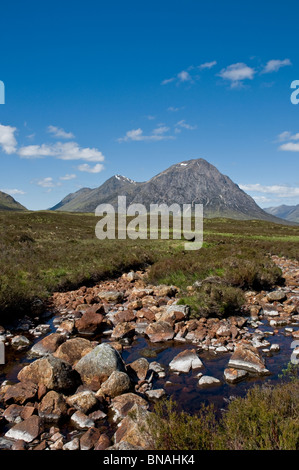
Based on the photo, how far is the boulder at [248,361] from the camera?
23.9ft

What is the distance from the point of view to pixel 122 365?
23.8 feet

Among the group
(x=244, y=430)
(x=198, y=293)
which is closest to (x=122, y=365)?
(x=244, y=430)

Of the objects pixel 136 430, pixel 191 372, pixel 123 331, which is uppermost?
pixel 136 430

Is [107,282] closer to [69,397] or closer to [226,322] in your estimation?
[226,322]

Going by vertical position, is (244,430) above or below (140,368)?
above

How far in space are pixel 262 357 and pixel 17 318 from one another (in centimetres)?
917

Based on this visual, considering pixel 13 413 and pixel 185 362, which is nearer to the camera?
pixel 13 413

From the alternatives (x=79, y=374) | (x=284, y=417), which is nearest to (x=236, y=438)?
(x=284, y=417)

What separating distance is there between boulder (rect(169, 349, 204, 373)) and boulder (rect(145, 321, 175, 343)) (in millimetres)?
1536

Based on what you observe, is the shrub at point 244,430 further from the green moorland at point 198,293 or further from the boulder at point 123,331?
the boulder at point 123,331

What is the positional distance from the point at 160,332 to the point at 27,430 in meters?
5.41

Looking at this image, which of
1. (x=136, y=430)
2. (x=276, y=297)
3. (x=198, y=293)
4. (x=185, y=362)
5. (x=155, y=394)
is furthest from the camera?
(x=276, y=297)

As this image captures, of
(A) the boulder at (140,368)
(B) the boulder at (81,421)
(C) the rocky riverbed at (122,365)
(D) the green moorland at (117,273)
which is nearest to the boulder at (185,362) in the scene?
(C) the rocky riverbed at (122,365)

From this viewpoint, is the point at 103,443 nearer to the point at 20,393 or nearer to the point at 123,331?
the point at 20,393
